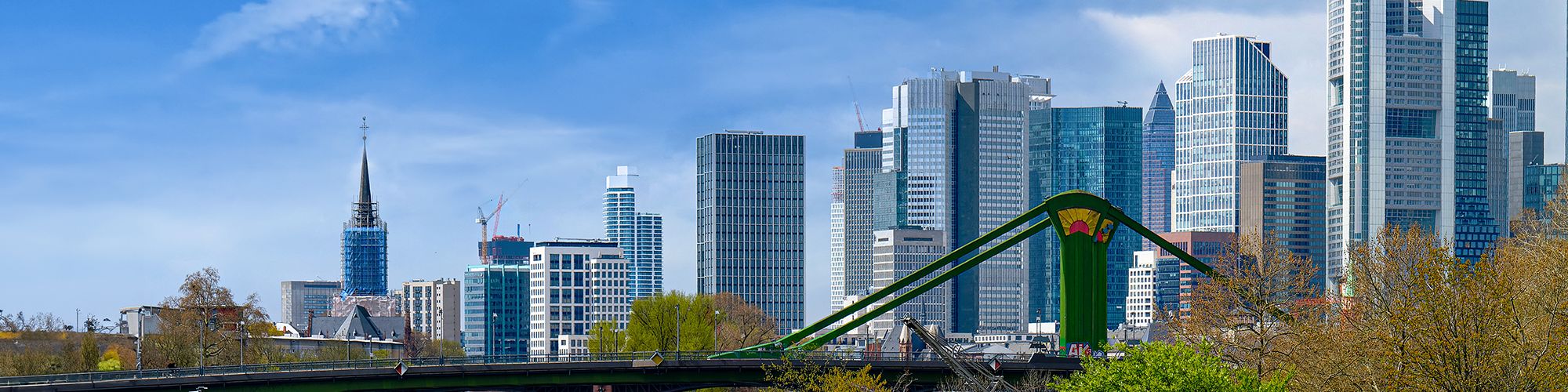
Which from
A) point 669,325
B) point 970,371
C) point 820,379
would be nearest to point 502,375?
point 820,379

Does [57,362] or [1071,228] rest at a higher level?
[1071,228]

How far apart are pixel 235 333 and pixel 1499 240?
9079 centimetres

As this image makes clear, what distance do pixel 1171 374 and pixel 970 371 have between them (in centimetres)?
6066

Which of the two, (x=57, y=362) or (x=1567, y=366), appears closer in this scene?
(x=1567, y=366)

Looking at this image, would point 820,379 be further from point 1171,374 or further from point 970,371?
point 1171,374

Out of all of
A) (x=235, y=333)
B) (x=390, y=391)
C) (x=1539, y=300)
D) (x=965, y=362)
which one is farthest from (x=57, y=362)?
(x=1539, y=300)

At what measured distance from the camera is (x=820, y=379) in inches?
4946

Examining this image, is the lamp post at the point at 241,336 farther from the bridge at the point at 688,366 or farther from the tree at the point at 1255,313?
the tree at the point at 1255,313

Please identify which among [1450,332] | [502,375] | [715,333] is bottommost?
[715,333]

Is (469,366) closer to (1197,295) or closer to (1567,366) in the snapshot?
(1197,295)

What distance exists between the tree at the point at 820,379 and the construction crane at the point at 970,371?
14.2 feet

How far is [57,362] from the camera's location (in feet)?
500

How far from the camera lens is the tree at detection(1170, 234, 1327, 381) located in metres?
87.9

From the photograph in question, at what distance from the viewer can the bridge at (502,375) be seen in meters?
109
